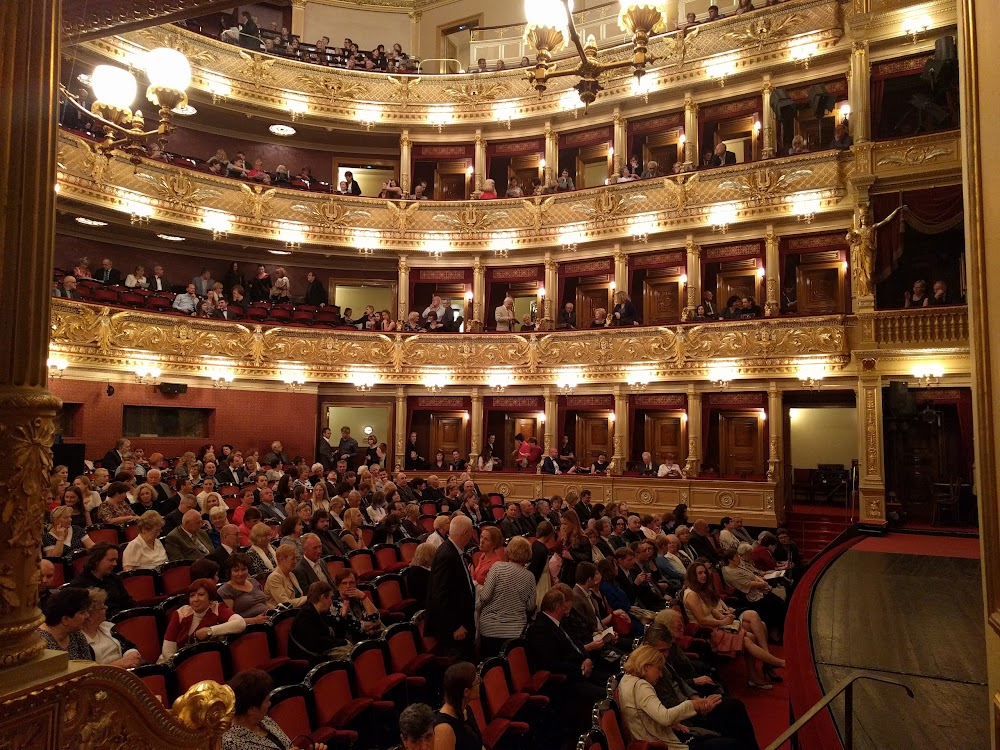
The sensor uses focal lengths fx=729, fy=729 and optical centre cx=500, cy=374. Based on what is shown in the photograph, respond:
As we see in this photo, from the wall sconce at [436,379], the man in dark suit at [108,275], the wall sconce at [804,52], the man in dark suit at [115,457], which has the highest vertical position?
the wall sconce at [804,52]

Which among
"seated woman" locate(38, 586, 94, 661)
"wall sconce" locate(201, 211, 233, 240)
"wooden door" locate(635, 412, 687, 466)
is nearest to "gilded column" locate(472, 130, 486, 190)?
"wall sconce" locate(201, 211, 233, 240)

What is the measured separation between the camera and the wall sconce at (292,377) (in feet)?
51.0

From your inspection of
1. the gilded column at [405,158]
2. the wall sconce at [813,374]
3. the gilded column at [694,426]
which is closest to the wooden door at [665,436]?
the gilded column at [694,426]

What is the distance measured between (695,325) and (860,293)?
3.02 meters

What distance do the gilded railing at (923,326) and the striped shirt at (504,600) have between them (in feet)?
31.8

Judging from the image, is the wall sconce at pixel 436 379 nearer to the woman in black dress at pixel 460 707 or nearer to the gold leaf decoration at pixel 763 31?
the gold leaf decoration at pixel 763 31

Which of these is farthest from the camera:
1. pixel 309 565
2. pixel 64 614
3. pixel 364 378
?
pixel 364 378

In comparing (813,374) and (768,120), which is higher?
(768,120)

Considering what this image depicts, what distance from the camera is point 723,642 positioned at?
584 cm

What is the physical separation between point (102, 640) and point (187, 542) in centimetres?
223

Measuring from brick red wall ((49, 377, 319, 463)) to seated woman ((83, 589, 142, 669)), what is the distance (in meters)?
10.5

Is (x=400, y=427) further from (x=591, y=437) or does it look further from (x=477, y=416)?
(x=591, y=437)

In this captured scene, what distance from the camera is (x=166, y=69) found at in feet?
17.6


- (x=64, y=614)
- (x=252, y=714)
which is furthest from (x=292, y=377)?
(x=252, y=714)
